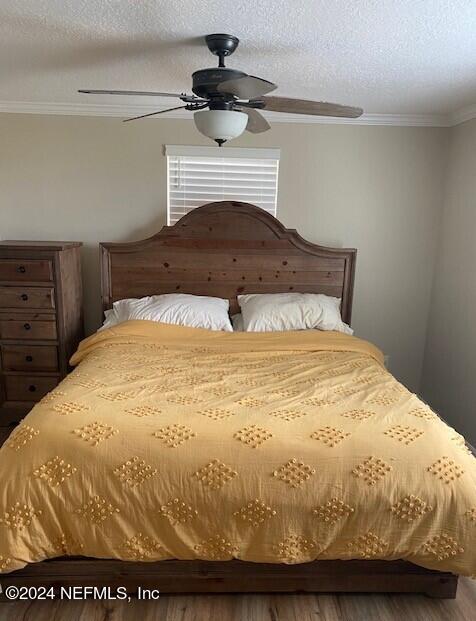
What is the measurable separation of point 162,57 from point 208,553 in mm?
2314

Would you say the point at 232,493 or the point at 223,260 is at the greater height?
the point at 223,260

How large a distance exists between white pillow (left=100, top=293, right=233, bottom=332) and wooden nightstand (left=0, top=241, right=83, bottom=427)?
1.07 ft

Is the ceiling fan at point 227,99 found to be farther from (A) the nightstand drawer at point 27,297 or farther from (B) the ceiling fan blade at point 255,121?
(A) the nightstand drawer at point 27,297

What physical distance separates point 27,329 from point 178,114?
1.91 meters

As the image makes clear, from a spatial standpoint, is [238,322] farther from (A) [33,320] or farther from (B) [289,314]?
(A) [33,320]

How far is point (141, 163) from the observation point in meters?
3.34

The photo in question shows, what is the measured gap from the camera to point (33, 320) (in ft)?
9.86

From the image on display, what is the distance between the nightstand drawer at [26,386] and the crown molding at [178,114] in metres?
1.96

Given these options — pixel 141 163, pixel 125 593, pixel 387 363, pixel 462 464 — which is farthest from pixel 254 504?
pixel 141 163

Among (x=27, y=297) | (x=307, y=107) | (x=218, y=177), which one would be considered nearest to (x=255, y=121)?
(x=307, y=107)

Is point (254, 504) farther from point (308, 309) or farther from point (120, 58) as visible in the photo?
point (120, 58)

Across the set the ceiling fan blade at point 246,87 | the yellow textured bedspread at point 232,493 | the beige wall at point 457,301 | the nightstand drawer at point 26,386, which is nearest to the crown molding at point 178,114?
the beige wall at point 457,301

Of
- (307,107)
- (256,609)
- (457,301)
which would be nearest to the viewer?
(256,609)

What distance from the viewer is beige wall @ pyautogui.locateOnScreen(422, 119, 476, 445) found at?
3000 mm
